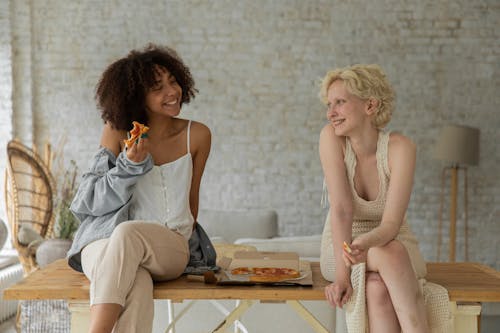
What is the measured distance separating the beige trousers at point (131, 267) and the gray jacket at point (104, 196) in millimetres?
103

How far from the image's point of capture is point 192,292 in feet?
8.14

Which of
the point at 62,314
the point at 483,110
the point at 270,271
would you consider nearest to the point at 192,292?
the point at 270,271

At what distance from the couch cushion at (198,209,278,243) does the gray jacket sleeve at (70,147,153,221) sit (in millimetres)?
4309

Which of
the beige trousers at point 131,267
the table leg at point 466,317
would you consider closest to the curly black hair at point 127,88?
the beige trousers at point 131,267

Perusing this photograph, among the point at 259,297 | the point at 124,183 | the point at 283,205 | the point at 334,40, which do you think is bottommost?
the point at 283,205

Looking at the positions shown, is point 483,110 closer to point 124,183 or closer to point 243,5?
point 243,5

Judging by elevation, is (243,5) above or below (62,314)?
above

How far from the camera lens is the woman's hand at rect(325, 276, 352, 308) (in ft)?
8.01

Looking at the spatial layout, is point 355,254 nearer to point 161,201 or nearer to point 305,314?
point 305,314

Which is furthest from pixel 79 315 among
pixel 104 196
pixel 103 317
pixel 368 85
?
pixel 368 85

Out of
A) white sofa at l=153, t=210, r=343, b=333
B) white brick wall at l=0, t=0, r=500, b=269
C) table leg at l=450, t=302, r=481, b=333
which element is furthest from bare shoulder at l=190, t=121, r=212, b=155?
white brick wall at l=0, t=0, r=500, b=269

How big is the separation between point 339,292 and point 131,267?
2.23 ft

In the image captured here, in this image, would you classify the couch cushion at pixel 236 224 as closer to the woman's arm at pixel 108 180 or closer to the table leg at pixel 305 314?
the woman's arm at pixel 108 180

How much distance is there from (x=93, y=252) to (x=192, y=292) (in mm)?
395
